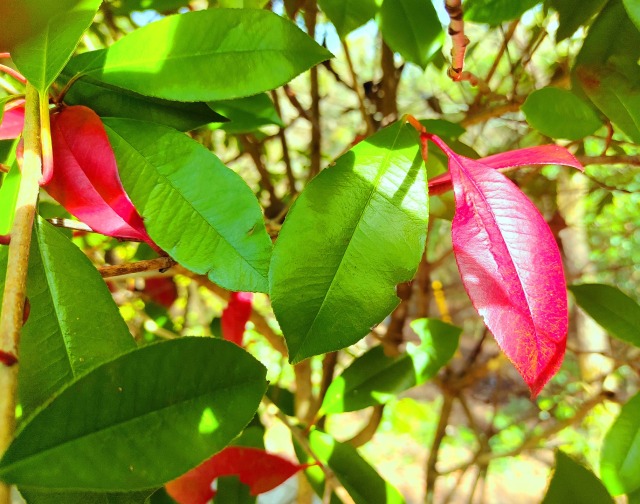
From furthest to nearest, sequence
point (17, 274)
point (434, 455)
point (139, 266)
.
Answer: point (434, 455) < point (139, 266) < point (17, 274)

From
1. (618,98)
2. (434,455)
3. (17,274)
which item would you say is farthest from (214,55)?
(434,455)

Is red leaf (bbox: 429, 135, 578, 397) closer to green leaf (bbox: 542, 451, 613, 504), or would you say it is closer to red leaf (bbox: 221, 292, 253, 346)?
green leaf (bbox: 542, 451, 613, 504)

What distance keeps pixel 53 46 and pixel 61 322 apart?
0.16 metres

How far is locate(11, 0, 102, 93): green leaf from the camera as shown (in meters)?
0.32

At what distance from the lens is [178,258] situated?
0.32 m

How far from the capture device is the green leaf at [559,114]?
1.42 ft

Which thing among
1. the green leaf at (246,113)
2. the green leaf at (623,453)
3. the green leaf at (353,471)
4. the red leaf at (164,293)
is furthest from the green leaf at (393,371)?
the red leaf at (164,293)

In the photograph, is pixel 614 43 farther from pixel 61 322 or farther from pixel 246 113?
pixel 61 322

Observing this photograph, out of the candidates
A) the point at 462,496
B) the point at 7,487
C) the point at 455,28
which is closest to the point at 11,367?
the point at 7,487

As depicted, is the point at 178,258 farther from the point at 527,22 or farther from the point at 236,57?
the point at 527,22

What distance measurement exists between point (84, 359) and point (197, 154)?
138 millimetres

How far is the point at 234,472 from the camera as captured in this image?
50 centimetres

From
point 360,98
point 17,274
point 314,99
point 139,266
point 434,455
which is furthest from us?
point 434,455

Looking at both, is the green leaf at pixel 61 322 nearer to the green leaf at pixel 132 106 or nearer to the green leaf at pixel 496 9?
the green leaf at pixel 132 106
